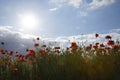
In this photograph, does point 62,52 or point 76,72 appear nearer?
point 76,72

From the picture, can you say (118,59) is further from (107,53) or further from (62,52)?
(62,52)

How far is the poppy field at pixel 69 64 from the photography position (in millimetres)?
6926

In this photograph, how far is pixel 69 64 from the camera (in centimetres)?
761

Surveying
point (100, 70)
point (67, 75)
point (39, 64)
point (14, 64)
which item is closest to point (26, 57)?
point (14, 64)

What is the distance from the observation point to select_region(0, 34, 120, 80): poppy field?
693 cm

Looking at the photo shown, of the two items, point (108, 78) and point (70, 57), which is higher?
point (70, 57)

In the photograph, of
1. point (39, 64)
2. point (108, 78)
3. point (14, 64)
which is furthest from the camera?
point (14, 64)

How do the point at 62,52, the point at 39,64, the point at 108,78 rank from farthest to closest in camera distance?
the point at 62,52 < the point at 39,64 < the point at 108,78

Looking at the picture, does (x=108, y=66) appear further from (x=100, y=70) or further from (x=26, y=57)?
(x=26, y=57)

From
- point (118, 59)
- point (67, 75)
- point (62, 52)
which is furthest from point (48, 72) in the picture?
point (118, 59)

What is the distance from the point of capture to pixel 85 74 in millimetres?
6965

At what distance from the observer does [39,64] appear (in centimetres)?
853

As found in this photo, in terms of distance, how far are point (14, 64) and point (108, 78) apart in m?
4.38

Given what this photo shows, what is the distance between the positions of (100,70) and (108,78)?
13.2 inches
